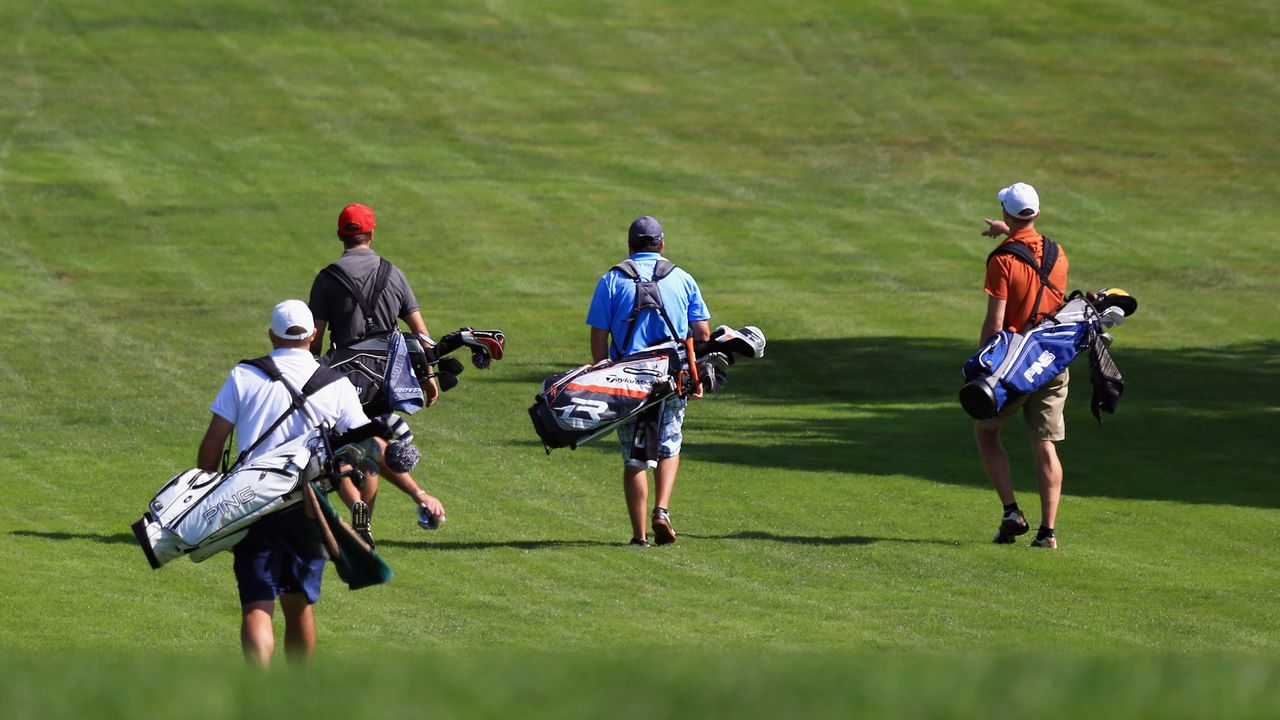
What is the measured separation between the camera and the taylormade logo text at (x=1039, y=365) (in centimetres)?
1234

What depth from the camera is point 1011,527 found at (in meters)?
12.9

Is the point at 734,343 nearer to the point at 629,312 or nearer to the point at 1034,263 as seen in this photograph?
the point at 629,312

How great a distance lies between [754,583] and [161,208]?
985 inches

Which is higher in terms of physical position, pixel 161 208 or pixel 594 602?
pixel 594 602

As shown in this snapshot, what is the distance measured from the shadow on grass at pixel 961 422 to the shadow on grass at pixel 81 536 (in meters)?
5.46

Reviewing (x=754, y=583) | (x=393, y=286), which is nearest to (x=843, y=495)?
(x=754, y=583)

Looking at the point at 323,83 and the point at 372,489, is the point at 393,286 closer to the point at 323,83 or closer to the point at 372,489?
the point at 372,489

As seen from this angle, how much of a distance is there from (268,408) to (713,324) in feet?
58.9

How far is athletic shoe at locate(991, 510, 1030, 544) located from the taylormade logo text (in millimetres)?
1022

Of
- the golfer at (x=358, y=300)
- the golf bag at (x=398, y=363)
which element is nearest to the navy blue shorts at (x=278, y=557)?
the golf bag at (x=398, y=363)

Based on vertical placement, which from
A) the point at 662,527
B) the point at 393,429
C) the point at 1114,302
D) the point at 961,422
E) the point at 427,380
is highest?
the point at 1114,302

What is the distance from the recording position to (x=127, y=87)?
43688 millimetres

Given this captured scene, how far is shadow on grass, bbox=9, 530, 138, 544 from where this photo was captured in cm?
1295

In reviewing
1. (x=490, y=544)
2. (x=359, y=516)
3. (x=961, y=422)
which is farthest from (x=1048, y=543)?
(x=961, y=422)
